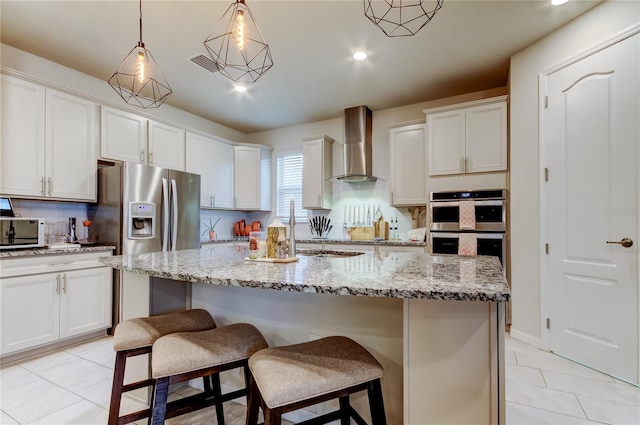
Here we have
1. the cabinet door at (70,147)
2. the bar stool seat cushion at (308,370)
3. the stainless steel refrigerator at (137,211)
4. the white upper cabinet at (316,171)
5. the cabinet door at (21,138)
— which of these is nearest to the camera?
the bar stool seat cushion at (308,370)

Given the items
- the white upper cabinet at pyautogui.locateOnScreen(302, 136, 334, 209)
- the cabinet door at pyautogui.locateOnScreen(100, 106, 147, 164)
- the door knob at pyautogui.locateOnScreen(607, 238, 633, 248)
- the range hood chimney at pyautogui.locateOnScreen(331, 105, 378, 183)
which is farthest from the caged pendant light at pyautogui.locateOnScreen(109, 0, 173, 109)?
the door knob at pyautogui.locateOnScreen(607, 238, 633, 248)

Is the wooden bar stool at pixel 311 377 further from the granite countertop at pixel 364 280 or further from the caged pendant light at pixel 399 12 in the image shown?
the caged pendant light at pixel 399 12

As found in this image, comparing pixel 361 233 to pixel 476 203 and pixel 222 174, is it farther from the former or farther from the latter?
pixel 222 174

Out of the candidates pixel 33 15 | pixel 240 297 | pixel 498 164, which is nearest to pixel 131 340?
pixel 240 297

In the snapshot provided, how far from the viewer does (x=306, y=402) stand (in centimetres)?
99

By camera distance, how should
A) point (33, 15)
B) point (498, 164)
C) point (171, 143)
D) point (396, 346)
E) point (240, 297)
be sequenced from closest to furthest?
point (396, 346) → point (240, 297) → point (33, 15) → point (498, 164) → point (171, 143)

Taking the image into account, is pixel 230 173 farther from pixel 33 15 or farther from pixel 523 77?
pixel 523 77

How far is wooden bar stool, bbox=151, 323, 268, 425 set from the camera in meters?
1.17

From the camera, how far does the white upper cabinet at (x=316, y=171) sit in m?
4.43

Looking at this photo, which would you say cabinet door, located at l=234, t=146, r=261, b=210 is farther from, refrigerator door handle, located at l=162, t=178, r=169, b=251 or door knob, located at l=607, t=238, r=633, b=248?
door knob, located at l=607, t=238, r=633, b=248

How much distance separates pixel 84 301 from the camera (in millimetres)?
2900

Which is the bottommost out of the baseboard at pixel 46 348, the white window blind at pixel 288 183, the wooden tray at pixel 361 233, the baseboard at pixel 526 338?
the baseboard at pixel 46 348

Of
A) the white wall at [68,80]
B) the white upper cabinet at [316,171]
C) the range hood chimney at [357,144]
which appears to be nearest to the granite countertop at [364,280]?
the white wall at [68,80]

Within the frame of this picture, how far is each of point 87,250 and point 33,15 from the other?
1.96 metres
